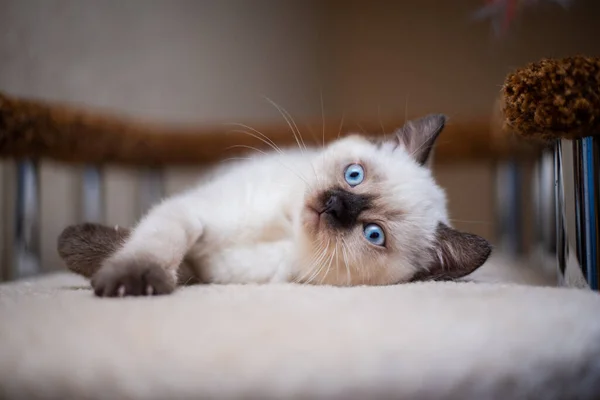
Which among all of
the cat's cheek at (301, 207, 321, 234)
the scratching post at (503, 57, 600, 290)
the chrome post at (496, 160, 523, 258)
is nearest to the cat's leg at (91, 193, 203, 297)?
the cat's cheek at (301, 207, 321, 234)


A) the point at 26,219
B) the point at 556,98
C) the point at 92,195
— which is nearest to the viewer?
the point at 556,98

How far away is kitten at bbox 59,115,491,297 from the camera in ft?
3.85

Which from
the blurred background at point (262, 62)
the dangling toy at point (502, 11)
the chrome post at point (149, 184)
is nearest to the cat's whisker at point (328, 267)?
the blurred background at point (262, 62)

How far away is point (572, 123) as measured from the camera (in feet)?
3.08

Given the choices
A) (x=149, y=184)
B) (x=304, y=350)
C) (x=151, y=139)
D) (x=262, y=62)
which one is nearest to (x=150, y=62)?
(x=151, y=139)

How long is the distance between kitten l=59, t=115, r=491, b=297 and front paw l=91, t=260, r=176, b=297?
0.07 m

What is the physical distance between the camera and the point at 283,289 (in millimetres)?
1072

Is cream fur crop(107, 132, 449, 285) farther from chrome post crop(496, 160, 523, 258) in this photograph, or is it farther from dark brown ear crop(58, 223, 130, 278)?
chrome post crop(496, 160, 523, 258)

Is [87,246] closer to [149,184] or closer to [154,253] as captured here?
[154,253]

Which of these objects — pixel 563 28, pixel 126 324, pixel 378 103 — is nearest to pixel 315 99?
pixel 378 103

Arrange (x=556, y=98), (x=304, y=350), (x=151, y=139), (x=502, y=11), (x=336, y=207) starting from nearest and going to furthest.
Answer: (x=304, y=350) → (x=556, y=98) → (x=336, y=207) → (x=151, y=139) → (x=502, y=11)

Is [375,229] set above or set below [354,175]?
below

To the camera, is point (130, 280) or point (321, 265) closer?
point (130, 280)

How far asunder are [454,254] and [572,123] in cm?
38
